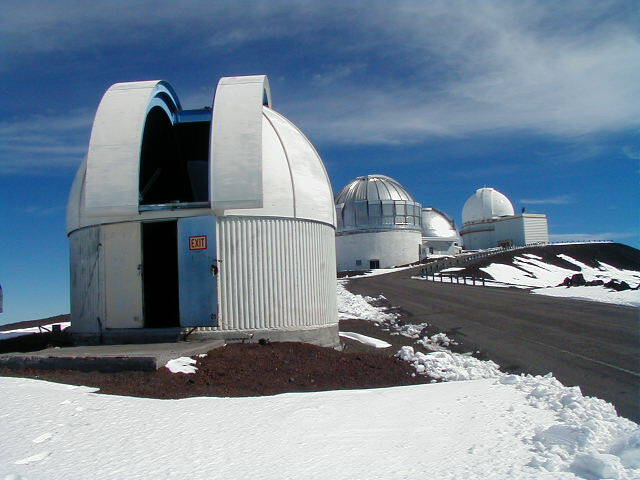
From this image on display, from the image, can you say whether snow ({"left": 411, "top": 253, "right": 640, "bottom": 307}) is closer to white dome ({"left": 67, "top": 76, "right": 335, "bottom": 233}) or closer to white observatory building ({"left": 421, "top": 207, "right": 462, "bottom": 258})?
white observatory building ({"left": 421, "top": 207, "right": 462, "bottom": 258})

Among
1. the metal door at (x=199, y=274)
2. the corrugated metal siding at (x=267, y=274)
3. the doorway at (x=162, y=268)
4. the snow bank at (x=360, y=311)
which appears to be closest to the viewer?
the metal door at (x=199, y=274)

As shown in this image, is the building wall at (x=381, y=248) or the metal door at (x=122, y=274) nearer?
the metal door at (x=122, y=274)

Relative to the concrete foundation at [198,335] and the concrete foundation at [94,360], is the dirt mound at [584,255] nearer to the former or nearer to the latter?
the concrete foundation at [198,335]

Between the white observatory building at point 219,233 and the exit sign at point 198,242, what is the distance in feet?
0.07

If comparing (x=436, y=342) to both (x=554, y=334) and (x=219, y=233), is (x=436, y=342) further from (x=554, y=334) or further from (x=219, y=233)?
(x=219, y=233)

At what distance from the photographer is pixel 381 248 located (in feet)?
191

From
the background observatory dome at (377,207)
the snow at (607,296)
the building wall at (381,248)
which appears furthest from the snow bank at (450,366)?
the background observatory dome at (377,207)

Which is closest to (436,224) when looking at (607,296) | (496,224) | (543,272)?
(496,224)

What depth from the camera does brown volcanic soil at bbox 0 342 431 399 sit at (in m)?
7.87

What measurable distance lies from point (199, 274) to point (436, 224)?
206ft

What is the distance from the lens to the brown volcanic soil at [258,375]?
25.8ft

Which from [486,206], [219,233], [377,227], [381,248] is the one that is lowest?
[219,233]

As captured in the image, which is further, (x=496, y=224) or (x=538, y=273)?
(x=496, y=224)

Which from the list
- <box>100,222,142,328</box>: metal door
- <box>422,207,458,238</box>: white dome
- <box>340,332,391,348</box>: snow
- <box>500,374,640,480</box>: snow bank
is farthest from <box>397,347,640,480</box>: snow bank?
<box>422,207,458,238</box>: white dome
